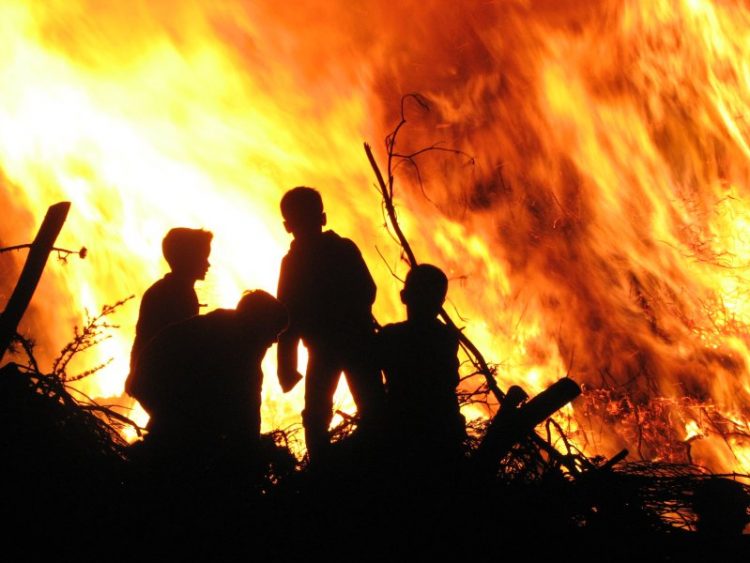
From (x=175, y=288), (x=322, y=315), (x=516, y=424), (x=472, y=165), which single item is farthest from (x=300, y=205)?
(x=472, y=165)

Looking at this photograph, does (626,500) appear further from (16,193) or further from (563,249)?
(16,193)

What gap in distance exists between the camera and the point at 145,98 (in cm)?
735

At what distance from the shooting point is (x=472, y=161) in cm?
761

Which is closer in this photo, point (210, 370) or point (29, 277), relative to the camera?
point (29, 277)

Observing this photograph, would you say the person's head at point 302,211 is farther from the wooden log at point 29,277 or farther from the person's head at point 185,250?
the wooden log at point 29,277

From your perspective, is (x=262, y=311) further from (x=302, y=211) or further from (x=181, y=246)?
(x=181, y=246)

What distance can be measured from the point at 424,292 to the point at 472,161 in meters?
4.51

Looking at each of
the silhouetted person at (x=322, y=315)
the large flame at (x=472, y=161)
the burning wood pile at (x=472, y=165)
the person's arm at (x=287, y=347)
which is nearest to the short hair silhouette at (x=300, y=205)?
the silhouetted person at (x=322, y=315)

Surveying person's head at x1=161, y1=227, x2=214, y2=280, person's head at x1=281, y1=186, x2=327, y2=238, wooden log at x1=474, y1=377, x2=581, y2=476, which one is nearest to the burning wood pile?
person's head at x1=161, y1=227, x2=214, y2=280

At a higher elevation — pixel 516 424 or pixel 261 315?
pixel 261 315

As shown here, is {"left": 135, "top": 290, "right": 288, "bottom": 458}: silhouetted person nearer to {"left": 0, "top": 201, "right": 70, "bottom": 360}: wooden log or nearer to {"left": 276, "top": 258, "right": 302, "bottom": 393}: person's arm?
{"left": 276, "top": 258, "right": 302, "bottom": 393}: person's arm

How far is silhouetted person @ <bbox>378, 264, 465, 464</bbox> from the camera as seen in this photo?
2.85 m

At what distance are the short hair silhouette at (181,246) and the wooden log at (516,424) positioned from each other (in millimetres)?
2343

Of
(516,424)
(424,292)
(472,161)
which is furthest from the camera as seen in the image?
(472,161)
